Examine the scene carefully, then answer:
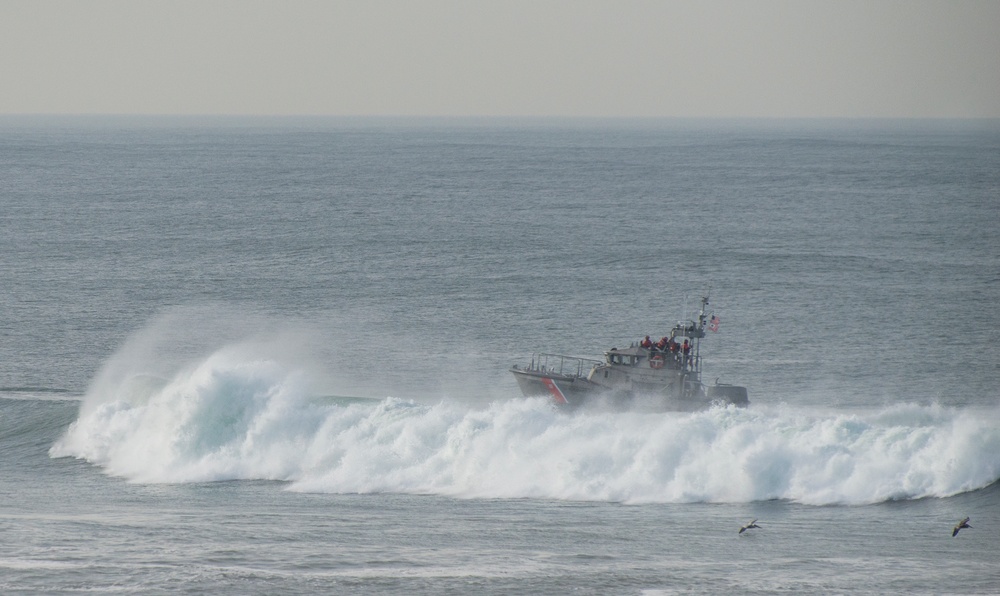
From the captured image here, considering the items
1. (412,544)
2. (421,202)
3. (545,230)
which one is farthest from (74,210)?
(412,544)

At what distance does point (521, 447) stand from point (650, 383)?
4619 mm

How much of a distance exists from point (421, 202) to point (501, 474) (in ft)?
251

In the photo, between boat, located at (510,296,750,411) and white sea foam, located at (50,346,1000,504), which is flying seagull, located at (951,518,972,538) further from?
boat, located at (510,296,750,411)

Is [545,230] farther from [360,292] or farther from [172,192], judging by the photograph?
[172,192]

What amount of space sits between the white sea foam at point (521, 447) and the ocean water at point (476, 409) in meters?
0.09

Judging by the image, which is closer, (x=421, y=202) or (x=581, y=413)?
(x=581, y=413)

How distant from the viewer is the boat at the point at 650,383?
115ft

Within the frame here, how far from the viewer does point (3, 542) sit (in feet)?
84.1

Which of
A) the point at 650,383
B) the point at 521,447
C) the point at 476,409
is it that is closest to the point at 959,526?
the point at 650,383

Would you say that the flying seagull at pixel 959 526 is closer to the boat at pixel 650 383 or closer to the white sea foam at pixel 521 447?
the white sea foam at pixel 521 447

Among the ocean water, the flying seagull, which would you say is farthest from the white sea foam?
the flying seagull

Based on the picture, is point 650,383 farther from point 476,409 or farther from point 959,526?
point 959,526

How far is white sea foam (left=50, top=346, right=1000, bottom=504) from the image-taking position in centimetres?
3114

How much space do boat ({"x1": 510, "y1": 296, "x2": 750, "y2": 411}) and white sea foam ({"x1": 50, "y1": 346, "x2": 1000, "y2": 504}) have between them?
2.51 feet
